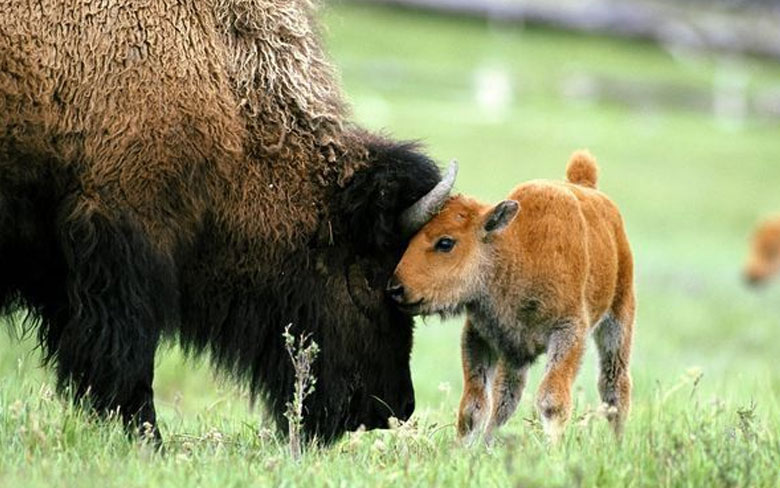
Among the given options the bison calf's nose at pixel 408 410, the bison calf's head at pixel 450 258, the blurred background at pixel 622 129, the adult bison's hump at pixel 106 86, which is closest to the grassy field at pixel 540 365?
the blurred background at pixel 622 129

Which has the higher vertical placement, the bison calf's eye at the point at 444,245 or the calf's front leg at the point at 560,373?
the bison calf's eye at the point at 444,245

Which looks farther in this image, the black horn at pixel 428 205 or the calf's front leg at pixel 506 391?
the calf's front leg at pixel 506 391

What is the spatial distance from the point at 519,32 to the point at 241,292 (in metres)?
48.2

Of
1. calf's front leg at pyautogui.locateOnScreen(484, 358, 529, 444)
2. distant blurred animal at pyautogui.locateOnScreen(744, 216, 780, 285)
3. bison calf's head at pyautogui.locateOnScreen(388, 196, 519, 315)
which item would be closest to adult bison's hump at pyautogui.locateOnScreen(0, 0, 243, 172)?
bison calf's head at pyautogui.locateOnScreen(388, 196, 519, 315)

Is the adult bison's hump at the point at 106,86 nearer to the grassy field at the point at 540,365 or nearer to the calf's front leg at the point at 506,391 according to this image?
the grassy field at the point at 540,365

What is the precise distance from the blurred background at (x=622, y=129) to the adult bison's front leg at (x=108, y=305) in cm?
57

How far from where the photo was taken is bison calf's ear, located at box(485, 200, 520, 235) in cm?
737

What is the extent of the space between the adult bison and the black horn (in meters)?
0.02

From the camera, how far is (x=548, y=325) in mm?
7422

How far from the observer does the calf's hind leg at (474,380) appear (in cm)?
756

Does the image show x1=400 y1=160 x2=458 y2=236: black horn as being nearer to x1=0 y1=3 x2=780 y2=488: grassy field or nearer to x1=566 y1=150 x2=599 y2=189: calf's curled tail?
x1=0 y1=3 x2=780 y2=488: grassy field

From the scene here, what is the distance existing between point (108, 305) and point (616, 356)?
2.65 m

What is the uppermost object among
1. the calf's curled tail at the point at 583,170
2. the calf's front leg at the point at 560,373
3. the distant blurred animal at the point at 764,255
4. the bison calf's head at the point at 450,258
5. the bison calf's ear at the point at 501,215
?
the calf's curled tail at the point at 583,170

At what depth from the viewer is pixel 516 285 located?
7.49m
